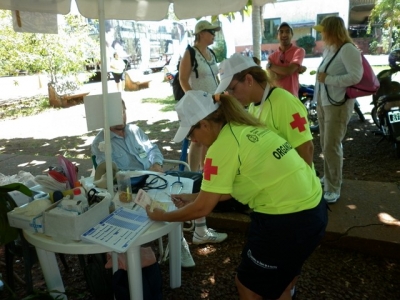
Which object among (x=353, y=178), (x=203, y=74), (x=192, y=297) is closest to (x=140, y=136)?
(x=203, y=74)

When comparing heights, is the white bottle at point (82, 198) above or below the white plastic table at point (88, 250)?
above

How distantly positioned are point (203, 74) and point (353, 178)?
2253mm

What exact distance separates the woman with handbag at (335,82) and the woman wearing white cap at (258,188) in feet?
5.93

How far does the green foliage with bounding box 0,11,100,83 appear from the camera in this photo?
10.6m

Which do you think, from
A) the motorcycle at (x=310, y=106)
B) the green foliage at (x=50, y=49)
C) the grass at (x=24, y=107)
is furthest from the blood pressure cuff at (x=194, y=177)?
the green foliage at (x=50, y=49)

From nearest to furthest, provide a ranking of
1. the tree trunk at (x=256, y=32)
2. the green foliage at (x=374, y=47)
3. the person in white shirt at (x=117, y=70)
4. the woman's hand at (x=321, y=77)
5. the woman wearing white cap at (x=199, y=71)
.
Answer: the woman's hand at (x=321, y=77) → the woman wearing white cap at (x=199, y=71) → the tree trunk at (x=256, y=32) → the person in white shirt at (x=117, y=70) → the green foliage at (x=374, y=47)

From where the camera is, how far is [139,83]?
1501 cm

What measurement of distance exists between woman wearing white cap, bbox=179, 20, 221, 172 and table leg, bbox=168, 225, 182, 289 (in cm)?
128

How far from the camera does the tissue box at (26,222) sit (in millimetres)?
1720

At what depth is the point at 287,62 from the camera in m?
4.45

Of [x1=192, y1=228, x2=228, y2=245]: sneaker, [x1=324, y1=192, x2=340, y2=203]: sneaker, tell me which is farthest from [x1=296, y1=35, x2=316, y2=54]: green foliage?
[x1=192, y1=228, x2=228, y2=245]: sneaker

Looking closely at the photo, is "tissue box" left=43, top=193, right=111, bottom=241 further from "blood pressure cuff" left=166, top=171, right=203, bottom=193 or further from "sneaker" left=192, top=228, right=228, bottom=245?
"sneaker" left=192, top=228, right=228, bottom=245

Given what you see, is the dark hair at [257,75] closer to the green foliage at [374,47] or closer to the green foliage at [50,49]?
the green foliage at [50,49]

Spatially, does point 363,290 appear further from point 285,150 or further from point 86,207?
point 86,207
